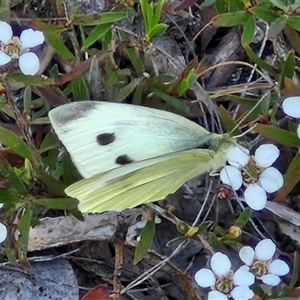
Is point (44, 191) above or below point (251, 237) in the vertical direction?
above

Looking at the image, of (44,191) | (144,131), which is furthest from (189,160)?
→ (44,191)

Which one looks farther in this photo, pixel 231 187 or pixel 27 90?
pixel 27 90

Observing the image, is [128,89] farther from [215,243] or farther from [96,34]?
[215,243]

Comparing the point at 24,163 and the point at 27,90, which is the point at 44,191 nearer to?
the point at 24,163

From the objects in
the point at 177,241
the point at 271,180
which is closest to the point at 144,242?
the point at 177,241

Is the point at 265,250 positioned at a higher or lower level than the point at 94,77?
lower

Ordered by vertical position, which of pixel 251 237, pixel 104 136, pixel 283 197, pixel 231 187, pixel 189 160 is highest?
pixel 104 136
